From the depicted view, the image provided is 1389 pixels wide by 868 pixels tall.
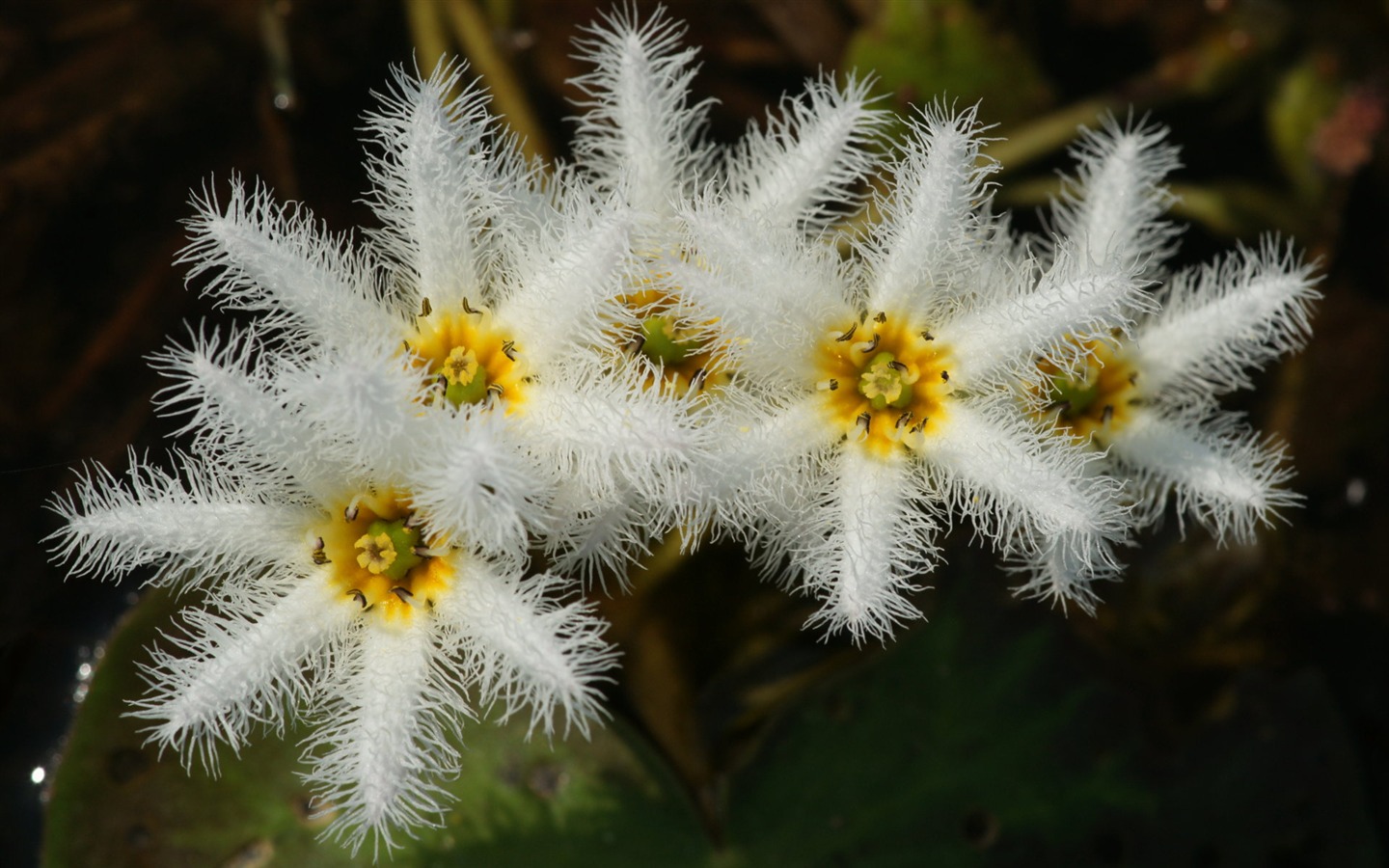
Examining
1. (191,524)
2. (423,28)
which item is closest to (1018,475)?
(191,524)

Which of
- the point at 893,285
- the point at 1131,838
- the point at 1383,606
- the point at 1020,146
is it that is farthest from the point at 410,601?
the point at 1383,606

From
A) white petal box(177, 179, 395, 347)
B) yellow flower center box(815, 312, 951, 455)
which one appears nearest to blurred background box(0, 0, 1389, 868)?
white petal box(177, 179, 395, 347)

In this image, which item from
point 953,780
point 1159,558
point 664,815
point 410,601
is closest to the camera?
point 410,601

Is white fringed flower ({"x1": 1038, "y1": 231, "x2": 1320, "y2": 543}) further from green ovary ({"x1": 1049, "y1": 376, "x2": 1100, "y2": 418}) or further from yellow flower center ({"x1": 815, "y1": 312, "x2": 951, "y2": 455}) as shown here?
yellow flower center ({"x1": 815, "y1": 312, "x2": 951, "y2": 455})

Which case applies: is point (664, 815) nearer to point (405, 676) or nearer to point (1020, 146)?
point (405, 676)

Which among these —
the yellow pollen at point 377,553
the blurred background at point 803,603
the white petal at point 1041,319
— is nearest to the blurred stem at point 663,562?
the blurred background at point 803,603

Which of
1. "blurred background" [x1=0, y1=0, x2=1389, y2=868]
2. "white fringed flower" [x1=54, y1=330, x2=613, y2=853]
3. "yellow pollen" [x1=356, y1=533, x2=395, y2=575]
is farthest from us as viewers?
"blurred background" [x1=0, y1=0, x2=1389, y2=868]
